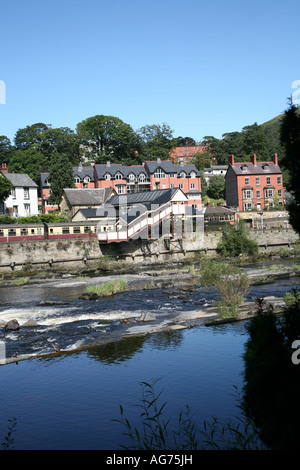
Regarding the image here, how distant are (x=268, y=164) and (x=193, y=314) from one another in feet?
191

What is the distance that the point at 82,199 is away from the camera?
62594 mm

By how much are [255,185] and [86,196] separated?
28983 millimetres

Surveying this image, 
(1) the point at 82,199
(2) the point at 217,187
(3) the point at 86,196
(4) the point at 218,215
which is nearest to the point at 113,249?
(1) the point at 82,199

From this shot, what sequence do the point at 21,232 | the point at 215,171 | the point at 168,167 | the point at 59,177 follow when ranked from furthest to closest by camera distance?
the point at 215,171, the point at 168,167, the point at 59,177, the point at 21,232

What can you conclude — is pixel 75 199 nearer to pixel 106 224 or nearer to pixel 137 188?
pixel 106 224

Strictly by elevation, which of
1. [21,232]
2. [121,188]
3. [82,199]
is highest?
[121,188]

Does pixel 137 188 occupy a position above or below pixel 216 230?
above

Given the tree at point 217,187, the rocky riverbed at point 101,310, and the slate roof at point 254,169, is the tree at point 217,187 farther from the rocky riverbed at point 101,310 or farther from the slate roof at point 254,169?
the rocky riverbed at point 101,310

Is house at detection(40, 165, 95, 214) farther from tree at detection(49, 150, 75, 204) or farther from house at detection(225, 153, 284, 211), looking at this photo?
house at detection(225, 153, 284, 211)

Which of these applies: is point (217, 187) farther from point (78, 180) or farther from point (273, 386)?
point (273, 386)

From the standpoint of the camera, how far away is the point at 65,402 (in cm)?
1388

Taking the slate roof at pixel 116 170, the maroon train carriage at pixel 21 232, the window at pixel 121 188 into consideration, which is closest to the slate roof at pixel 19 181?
the slate roof at pixel 116 170
